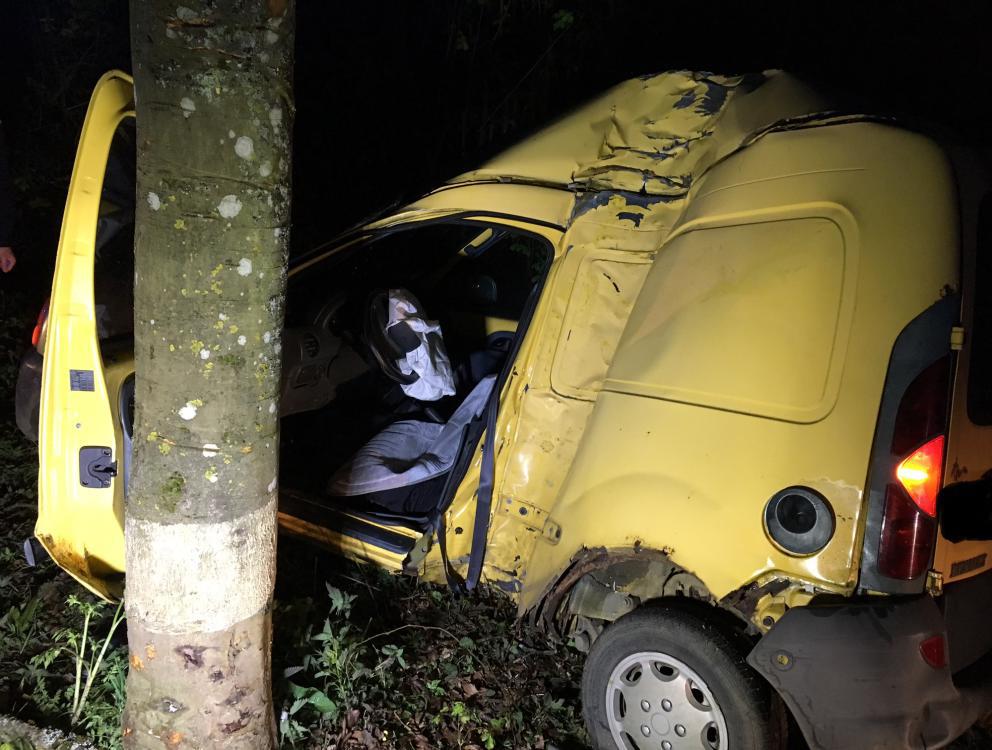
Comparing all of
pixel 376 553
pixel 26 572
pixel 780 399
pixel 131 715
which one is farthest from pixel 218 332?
pixel 26 572

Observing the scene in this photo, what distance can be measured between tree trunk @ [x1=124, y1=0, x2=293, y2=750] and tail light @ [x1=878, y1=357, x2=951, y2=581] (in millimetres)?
1650

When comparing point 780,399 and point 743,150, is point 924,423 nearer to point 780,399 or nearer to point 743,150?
point 780,399

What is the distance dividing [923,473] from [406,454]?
2397mm

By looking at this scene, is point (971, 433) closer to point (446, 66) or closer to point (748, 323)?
point (748, 323)

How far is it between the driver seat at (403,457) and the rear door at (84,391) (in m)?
1.08

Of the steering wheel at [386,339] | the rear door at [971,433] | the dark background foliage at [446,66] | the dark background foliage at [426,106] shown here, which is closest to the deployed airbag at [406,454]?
the steering wheel at [386,339]

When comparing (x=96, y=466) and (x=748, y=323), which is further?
(x=96, y=466)

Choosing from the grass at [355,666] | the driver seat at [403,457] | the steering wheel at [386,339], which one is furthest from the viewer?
the steering wheel at [386,339]

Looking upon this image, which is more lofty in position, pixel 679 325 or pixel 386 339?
pixel 679 325

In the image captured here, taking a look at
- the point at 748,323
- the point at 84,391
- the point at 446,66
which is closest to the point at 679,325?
the point at 748,323

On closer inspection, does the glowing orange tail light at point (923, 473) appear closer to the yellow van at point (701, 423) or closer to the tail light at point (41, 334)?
the yellow van at point (701, 423)

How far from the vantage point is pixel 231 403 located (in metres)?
1.74

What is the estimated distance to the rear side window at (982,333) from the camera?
1.97 m

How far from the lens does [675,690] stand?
2262 mm
